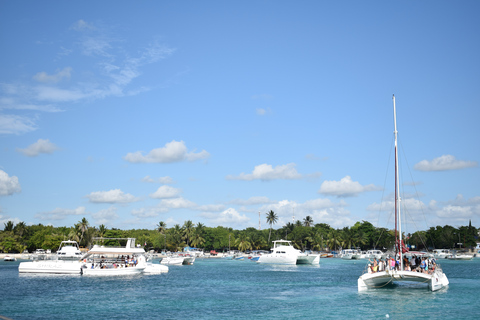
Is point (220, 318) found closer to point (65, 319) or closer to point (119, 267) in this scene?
point (65, 319)

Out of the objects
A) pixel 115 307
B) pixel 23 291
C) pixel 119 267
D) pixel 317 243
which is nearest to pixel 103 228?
pixel 317 243

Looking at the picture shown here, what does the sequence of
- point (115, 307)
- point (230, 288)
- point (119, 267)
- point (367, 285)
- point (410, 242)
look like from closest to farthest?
point (115, 307) < point (367, 285) < point (230, 288) < point (119, 267) < point (410, 242)

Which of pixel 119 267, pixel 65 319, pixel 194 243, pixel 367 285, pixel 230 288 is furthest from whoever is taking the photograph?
pixel 194 243

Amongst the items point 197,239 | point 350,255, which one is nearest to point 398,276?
point 350,255

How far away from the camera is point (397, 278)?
42.7m

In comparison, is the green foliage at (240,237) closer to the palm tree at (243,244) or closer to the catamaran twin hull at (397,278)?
the palm tree at (243,244)

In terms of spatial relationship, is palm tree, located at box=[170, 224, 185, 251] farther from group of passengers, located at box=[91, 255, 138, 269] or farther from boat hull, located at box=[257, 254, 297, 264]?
group of passengers, located at box=[91, 255, 138, 269]

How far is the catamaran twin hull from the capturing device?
136 feet

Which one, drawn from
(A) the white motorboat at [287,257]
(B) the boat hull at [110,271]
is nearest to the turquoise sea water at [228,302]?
(B) the boat hull at [110,271]

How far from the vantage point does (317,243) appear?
19275 centimetres

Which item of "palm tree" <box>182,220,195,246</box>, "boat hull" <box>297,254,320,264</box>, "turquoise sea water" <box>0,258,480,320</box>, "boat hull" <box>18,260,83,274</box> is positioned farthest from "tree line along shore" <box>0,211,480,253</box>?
"turquoise sea water" <box>0,258,480,320</box>

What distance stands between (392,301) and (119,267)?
42.7 metres

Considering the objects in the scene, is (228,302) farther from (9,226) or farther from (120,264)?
(9,226)

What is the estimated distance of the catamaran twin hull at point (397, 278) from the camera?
41.4 metres
